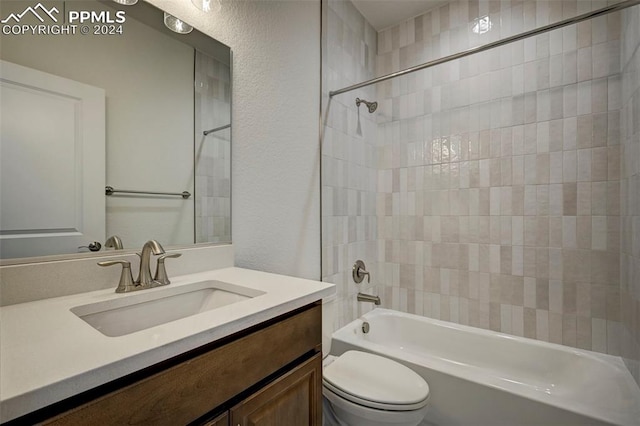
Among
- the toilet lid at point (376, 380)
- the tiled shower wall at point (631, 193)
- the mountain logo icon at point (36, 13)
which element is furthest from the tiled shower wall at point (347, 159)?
the tiled shower wall at point (631, 193)

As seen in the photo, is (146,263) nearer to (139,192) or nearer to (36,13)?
(139,192)

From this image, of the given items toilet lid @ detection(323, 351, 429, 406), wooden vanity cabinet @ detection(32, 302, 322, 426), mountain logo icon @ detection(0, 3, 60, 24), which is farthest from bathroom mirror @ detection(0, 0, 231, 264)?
toilet lid @ detection(323, 351, 429, 406)

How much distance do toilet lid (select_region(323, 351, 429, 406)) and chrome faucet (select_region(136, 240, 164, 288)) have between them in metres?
0.86

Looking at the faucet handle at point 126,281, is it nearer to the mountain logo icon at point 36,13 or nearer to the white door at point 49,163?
the white door at point 49,163

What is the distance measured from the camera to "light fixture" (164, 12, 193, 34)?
1041mm

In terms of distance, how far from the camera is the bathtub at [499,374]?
1.18 m

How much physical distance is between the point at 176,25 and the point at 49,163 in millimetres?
629

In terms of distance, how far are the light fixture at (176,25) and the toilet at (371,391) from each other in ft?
3.62

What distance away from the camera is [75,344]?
20.3 inches

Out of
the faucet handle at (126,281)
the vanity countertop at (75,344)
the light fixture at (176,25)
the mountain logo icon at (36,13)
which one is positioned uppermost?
the light fixture at (176,25)

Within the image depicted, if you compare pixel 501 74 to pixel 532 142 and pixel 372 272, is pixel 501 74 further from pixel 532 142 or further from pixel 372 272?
pixel 372 272

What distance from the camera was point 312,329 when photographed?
0.91 meters

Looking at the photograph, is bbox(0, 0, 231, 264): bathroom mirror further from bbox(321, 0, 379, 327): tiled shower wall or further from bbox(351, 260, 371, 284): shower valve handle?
bbox(351, 260, 371, 284): shower valve handle

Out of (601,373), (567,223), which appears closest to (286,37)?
(567,223)
